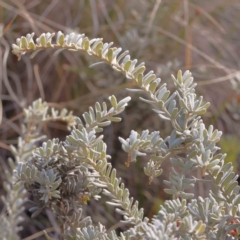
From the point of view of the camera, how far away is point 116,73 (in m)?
1.34

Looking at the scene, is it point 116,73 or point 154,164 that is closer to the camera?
point 154,164

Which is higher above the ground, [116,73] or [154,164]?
[116,73]

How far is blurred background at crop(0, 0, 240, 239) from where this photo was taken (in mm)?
1277

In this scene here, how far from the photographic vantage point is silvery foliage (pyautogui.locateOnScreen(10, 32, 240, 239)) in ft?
1.47

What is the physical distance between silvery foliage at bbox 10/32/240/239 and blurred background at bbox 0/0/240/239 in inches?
24.2

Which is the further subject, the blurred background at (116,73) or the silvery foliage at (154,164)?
the blurred background at (116,73)

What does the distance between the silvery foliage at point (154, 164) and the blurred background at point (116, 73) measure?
61cm

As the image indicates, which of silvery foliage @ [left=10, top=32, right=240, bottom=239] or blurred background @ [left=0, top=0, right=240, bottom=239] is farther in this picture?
blurred background @ [left=0, top=0, right=240, bottom=239]

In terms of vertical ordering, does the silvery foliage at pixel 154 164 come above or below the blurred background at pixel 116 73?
below

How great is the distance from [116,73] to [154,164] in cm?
88

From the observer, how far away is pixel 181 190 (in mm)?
467

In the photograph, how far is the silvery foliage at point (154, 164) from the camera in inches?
17.7

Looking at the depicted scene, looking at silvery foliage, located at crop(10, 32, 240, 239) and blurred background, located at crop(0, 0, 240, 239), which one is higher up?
blurred background, located at crop(0, 0, 240, 239)

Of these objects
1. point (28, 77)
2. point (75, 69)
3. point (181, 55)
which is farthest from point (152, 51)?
point (28, 77)
